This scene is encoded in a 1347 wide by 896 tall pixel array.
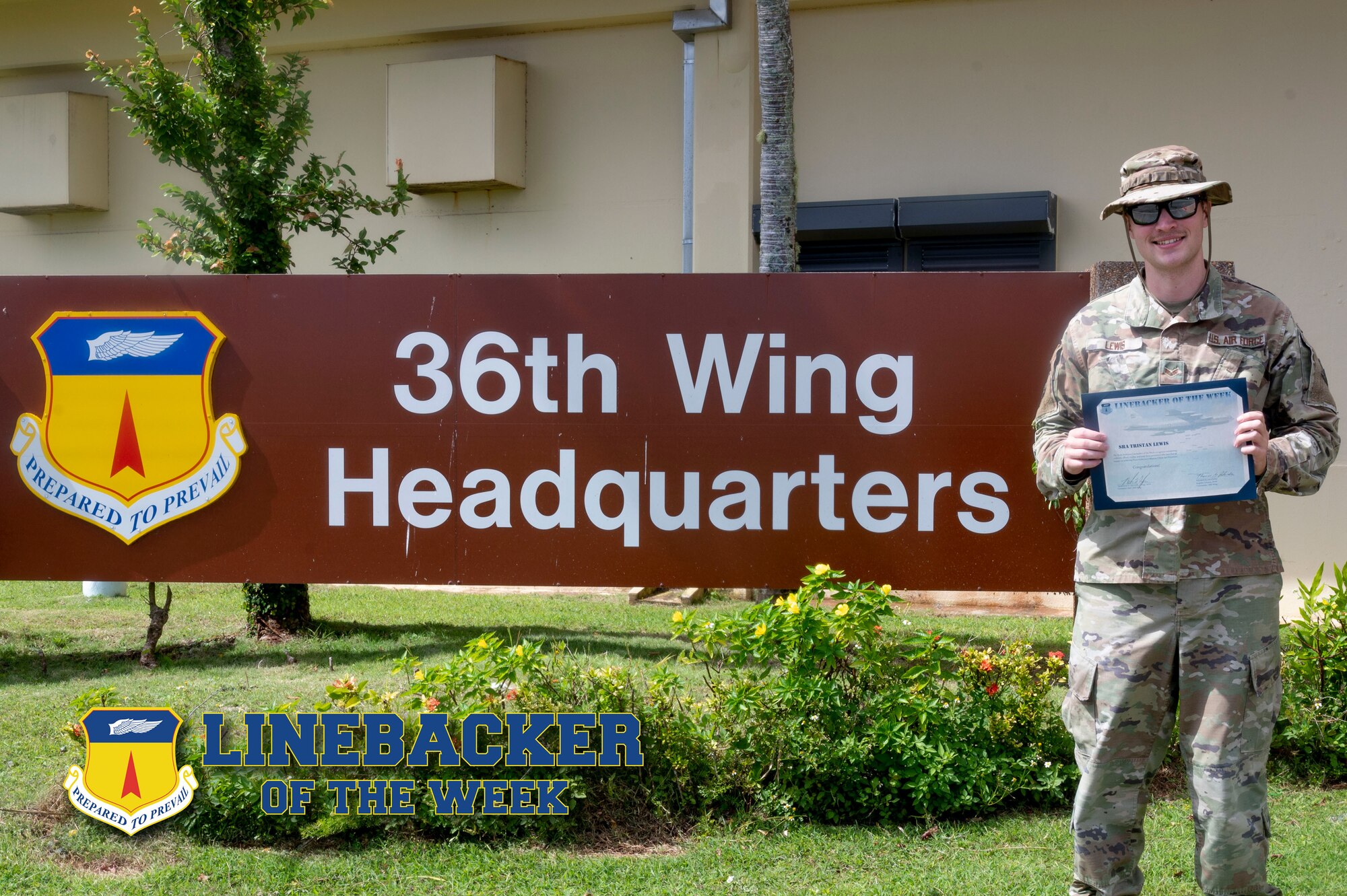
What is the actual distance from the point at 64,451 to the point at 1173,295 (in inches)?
180

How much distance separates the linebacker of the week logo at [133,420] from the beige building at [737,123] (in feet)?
14.6

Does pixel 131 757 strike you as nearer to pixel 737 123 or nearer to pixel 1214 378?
pixel 1214 378

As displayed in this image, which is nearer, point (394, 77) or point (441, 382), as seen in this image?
point (441, 382)

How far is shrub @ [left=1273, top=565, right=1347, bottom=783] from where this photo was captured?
4.35m

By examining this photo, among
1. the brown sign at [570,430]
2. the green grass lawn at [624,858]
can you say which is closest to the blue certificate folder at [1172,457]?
the green grass lawn at [624,858]

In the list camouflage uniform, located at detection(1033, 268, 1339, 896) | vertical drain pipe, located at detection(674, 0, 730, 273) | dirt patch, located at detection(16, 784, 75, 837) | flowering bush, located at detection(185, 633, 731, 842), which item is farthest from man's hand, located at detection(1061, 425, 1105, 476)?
vertical drain pipe, located at detection(674, 0, 730, 273)

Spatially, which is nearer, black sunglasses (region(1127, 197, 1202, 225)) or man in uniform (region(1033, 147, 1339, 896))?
man in uniform (region(1033, 147, 1339, 896))

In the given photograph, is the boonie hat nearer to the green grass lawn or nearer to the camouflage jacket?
the camouflage jacket

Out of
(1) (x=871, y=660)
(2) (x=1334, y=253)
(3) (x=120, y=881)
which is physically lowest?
(3) (x=120, y=881)

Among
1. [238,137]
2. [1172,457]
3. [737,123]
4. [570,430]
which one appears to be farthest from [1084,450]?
[737,123]

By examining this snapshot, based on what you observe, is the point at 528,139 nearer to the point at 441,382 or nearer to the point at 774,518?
the point at 441,382

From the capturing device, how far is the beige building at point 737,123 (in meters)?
8.27

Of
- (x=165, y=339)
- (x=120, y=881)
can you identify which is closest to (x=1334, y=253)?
(x=165, y=339)

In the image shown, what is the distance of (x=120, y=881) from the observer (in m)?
3.73
